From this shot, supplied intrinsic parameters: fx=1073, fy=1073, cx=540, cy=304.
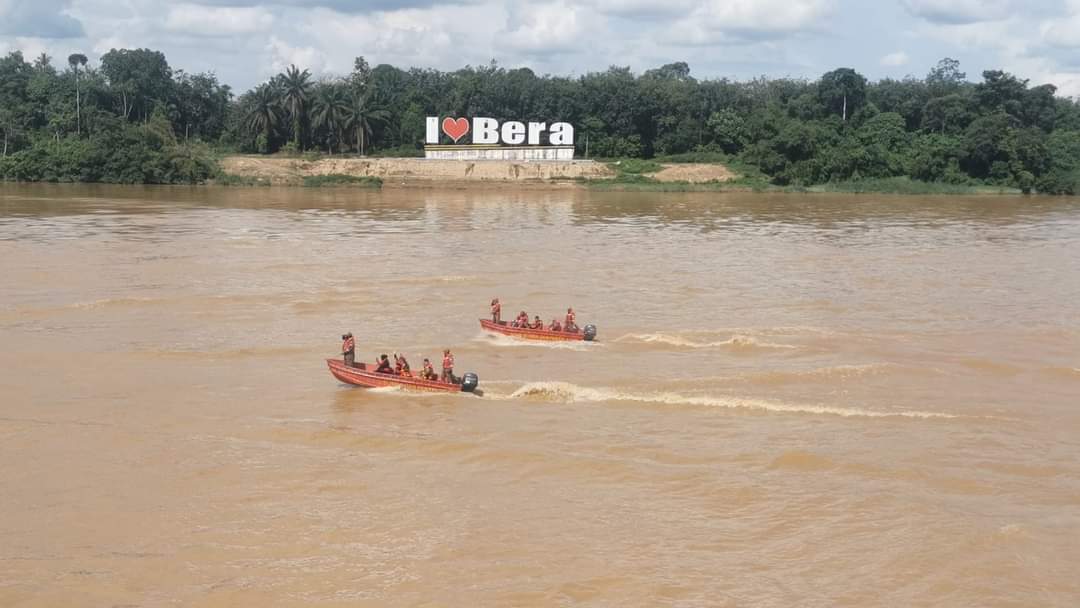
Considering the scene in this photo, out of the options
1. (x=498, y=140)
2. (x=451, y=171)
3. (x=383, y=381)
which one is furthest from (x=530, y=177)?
(x=383, y=381)

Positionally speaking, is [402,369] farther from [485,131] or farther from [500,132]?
[500,132]

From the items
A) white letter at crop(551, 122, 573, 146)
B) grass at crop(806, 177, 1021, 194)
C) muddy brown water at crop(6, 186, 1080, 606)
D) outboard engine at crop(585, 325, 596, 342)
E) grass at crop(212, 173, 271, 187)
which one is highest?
white letter at crop(551, 122, 573, 146)

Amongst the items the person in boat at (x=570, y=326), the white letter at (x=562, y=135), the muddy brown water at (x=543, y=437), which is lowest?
the muddy brown water at (x=543, y=437)

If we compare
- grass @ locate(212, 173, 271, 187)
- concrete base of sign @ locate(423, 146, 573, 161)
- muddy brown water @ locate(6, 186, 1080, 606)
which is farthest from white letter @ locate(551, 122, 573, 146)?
muddy brown water @ locate(6, 186, 1080, 606)

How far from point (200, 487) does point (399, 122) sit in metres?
92.7

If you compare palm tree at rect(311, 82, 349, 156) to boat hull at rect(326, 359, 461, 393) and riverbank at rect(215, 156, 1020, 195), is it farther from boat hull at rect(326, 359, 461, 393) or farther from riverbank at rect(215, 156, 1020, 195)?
boat hull at rect(326, 359, 461, 393)

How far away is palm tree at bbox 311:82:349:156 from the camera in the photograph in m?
102

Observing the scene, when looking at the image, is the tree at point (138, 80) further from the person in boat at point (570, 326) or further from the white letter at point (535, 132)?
the person in boat at point (570, 326)

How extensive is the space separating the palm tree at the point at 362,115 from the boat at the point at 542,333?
75540 mm

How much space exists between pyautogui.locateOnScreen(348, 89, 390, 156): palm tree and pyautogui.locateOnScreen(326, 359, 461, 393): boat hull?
8052 centimetres

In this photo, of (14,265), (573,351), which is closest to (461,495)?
(573,351)

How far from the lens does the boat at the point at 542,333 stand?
100 feet

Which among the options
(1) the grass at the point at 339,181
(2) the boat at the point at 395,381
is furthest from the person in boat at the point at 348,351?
(1) the grass at the point at 339,181

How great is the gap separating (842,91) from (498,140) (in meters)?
35.1
